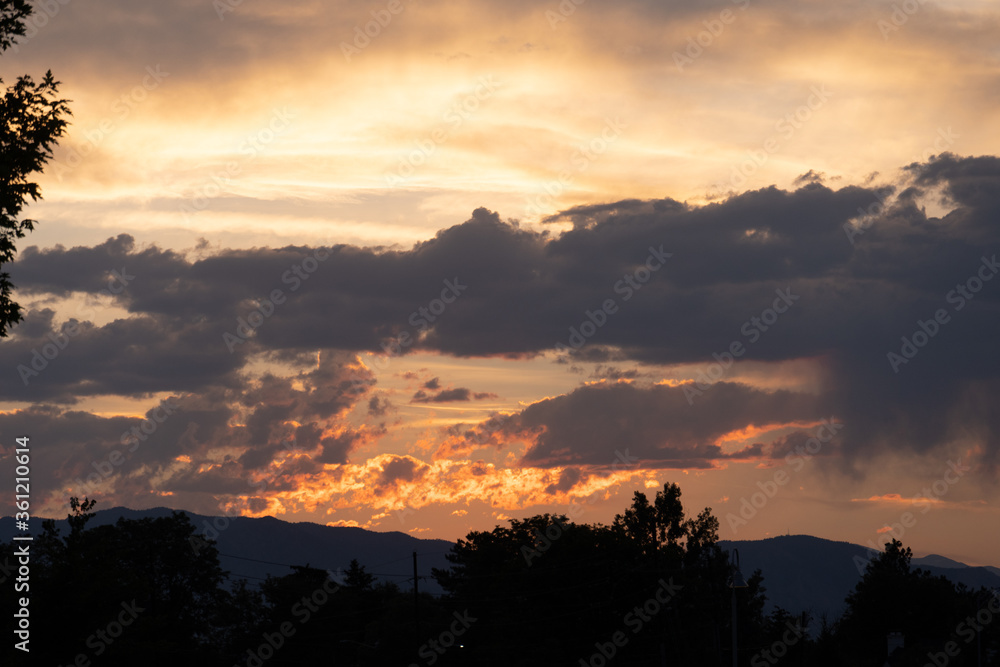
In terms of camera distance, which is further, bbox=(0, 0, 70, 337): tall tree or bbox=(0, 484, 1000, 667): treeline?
bbox=(0, 484, 1000, 667): treeline

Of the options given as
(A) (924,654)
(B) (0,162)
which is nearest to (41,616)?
(B) (0,162)

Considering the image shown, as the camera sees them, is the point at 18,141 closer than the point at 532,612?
Yes

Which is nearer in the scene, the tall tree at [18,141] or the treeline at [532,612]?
the tall tree at [18,141]

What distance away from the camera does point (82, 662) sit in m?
34.3

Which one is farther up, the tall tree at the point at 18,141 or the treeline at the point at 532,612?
the tall tree at the point at 18,141

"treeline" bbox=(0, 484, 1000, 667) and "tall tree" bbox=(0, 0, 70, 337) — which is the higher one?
"tall tree" bbox=(0, 0, 70, 337)

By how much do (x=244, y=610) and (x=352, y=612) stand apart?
19.2m

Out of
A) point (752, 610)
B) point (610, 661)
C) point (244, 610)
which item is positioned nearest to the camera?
point (610, 661)

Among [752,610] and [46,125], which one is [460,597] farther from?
[46,125]

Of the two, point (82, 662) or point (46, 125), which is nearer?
point (46, 125)

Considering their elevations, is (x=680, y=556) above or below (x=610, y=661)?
above

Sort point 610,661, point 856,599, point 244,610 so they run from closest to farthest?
1. point 610,661
2. point 244,610
3. point 856,599

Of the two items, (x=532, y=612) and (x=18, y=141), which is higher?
(x=18, y=141)

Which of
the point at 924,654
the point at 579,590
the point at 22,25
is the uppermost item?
the point at 22,25
